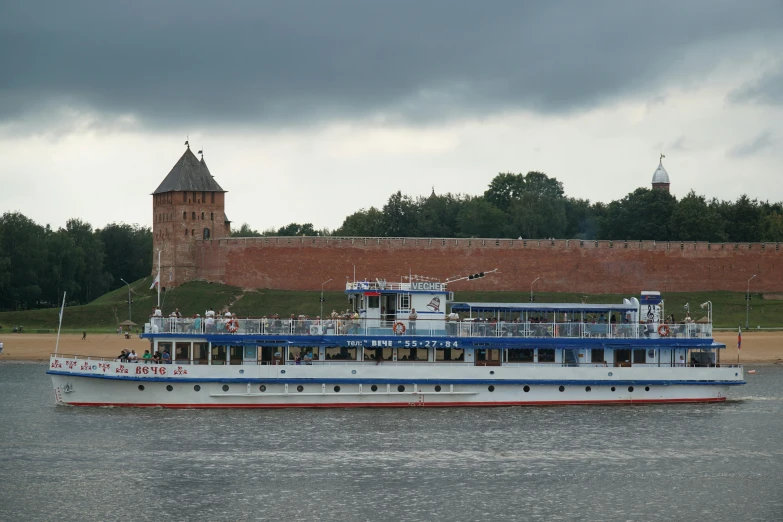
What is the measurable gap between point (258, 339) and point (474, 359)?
741cm

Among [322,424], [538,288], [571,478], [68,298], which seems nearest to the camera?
[571,478]

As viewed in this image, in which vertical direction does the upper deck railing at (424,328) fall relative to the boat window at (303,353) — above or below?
above

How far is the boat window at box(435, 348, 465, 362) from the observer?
143ft

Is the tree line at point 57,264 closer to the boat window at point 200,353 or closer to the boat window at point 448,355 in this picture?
the boat window at point 200,353

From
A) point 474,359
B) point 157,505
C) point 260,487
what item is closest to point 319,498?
point 260,487

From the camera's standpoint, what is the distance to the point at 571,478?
33688mm

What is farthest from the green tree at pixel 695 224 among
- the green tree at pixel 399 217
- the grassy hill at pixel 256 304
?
the green tree at pixel 399 217

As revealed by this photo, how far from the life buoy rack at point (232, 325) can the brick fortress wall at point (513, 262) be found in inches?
1897

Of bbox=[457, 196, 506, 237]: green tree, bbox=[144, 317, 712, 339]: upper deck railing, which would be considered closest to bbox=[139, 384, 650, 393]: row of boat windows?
bbox=[144, 317, 712, 339]: upper deck railing

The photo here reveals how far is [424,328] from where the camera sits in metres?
43.3

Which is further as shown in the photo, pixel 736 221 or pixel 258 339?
pixel 736 221

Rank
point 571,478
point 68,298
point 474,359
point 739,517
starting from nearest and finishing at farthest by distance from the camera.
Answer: point 739,517
point 571,478
point 474,359
point 68,298

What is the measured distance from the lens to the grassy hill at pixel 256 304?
80.6 metres

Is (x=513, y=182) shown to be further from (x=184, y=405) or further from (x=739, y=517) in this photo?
(x=739, y=517)
